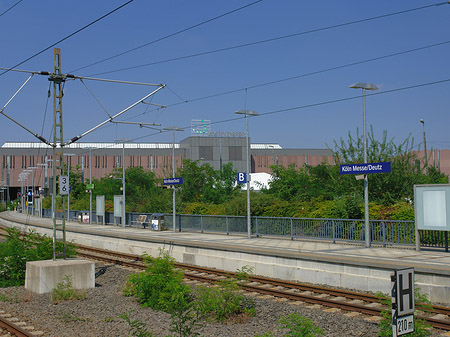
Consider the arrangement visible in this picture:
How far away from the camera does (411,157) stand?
3048 centimetres

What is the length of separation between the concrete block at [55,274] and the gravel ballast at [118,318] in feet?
1.15

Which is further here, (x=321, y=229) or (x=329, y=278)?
(x=321, y=229)

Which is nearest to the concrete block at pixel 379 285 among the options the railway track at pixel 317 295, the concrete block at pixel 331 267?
the railway track at pixel 317 295

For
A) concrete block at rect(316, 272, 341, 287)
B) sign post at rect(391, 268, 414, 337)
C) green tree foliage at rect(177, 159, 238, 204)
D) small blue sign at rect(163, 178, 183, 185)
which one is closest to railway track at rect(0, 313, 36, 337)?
sign post at rect(391, 268, 414, 337)

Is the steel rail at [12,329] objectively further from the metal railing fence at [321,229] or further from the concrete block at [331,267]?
the metal railing fence at [321,229]

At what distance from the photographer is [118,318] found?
11.5 meters

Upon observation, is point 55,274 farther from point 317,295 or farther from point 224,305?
point 317,295

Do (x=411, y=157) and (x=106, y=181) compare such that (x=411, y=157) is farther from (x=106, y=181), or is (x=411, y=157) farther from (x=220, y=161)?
(x=220, y=161)

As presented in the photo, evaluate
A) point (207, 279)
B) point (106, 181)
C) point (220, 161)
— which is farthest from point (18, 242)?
point (220, 161)

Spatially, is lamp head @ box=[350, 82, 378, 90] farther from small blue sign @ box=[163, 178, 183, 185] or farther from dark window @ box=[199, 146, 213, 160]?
dark window @ box=[199, 146, 213, 160]

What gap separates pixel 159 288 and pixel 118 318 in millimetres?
1929

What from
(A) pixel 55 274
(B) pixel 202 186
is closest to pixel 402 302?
(A) pixel 55 274

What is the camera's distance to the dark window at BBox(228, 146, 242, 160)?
9038 centimetres

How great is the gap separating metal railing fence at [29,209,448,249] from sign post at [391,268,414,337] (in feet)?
45.3
